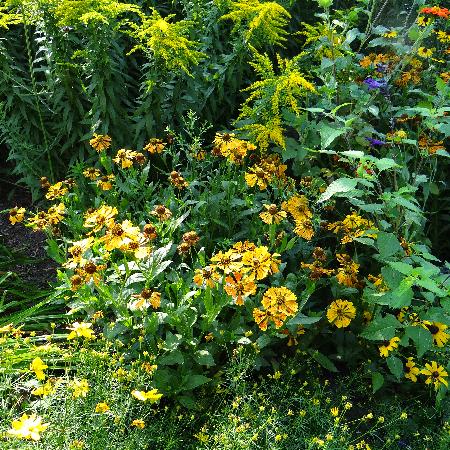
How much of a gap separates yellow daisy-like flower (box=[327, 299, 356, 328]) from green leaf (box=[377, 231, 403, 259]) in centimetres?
29

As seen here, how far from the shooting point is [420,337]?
85.9 inches

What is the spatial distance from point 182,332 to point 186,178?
3.38ft

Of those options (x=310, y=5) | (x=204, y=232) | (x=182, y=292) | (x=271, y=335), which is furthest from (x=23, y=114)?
(x=310, y=5)

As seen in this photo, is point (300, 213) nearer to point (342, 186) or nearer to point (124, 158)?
point (342, 186)

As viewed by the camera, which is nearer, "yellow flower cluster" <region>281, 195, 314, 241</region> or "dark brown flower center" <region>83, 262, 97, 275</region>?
"dark brown flower center" <region>83, 262, 97, 275</region>

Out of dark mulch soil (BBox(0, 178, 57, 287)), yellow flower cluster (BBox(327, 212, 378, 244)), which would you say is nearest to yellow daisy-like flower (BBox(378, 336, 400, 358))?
yellow flower cluster (BBox(327, 212, 378, 244))

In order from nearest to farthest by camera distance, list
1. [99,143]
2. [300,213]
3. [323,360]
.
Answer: [323,360] < [300,213] < [99,143]

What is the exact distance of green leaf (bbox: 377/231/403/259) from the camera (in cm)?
219

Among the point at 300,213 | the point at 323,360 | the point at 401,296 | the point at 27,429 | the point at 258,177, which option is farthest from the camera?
the point at 258,177

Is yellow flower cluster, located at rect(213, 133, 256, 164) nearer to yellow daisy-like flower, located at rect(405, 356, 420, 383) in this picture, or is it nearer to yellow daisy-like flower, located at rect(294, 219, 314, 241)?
yellow daisy-like flower, located at rect(294, 219, 314, 241)

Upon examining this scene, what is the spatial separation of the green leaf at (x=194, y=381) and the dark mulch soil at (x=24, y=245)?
3.94ft

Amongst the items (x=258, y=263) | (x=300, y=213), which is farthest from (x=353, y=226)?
(x=258, y=263)

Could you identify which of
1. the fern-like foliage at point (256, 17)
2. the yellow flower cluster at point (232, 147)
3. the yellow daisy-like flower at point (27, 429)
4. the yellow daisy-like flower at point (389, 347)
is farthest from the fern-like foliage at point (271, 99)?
the yellow daisy-like flower at point (27, 429)

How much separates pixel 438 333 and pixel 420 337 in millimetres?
181
